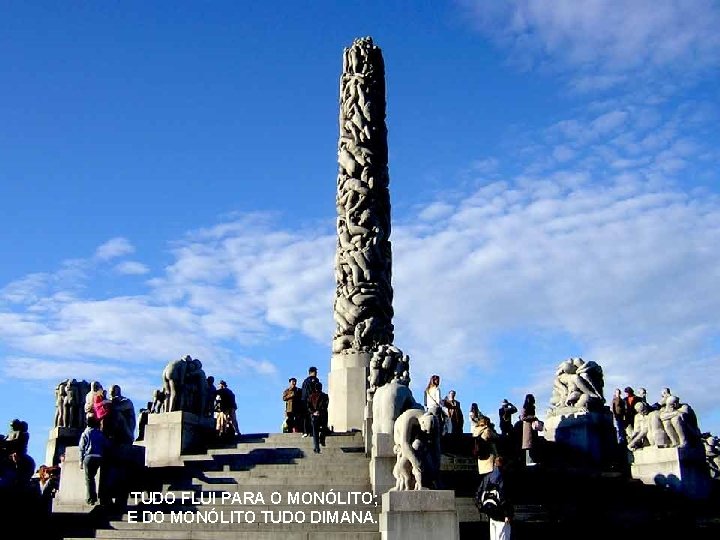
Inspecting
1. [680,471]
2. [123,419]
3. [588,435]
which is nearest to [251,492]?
[123,419]

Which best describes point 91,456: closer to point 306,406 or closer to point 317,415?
point 317,415

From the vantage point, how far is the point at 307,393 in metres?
19.1

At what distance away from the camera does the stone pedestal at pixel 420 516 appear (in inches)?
447

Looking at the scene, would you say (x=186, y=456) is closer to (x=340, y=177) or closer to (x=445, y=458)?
(x=445, y=458)

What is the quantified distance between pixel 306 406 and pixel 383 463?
4771 millimetres

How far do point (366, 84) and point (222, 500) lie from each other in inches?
596

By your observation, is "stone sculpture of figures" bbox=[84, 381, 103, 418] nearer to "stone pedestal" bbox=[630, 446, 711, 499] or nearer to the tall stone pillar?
the tall stone pillar

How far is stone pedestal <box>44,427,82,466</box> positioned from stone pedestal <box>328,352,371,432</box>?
740cm

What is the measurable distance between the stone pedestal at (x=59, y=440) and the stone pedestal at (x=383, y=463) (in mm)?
12320

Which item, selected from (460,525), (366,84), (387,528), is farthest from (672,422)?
(366,84)

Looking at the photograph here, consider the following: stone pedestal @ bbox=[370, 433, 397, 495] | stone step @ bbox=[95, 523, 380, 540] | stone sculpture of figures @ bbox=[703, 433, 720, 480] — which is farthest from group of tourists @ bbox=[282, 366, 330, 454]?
stone sculpture of figures @ bbox=[703, 433, 720, 480]

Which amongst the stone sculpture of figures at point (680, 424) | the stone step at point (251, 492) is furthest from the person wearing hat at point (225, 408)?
the stone sculpture of figures at point (680, 424)

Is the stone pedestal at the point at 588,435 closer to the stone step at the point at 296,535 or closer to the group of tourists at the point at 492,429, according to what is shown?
the group of tourists at the point at 492,429

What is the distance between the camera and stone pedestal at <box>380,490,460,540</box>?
1134 centimetres
